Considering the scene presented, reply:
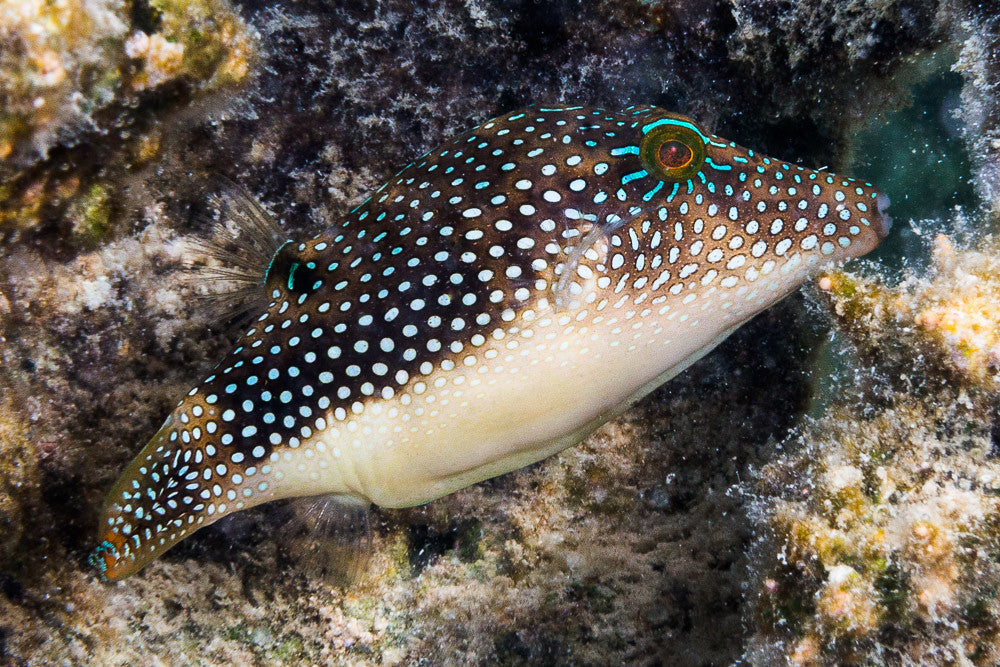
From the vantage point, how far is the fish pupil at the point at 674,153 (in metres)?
2.62

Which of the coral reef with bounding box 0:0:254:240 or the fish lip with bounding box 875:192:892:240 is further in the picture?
the fish lip with bounding box 875:192:892:240

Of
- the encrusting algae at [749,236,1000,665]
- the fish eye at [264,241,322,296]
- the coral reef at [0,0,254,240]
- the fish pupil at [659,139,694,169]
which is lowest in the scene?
the encrusting algae at [749,236,1000,665]

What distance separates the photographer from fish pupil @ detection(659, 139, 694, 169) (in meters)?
2.62

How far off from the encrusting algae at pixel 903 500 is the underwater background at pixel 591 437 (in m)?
0.01

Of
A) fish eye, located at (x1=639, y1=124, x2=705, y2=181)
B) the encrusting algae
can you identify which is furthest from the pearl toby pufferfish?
the encrusting algae

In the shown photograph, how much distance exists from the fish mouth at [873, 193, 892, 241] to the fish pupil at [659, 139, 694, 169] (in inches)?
38.5

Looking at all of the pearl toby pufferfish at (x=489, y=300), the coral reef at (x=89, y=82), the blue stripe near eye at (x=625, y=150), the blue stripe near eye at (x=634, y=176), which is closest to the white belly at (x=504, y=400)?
the pearl toby pufferfish at (x=489, y=300)

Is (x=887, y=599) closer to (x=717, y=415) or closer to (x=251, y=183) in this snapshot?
(x=717, y=415)

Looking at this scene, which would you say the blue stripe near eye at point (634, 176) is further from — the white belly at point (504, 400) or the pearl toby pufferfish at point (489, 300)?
the white belly at point (504, 400)

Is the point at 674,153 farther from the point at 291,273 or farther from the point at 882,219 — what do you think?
the point at 291,273

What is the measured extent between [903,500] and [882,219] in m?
1.31

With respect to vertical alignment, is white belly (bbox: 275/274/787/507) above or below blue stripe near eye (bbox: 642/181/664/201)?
below

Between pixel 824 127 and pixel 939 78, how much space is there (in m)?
0.58

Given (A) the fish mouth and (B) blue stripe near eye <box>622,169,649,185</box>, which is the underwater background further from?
(B) blue stripe near eye <box>622,169,649,185</box>
